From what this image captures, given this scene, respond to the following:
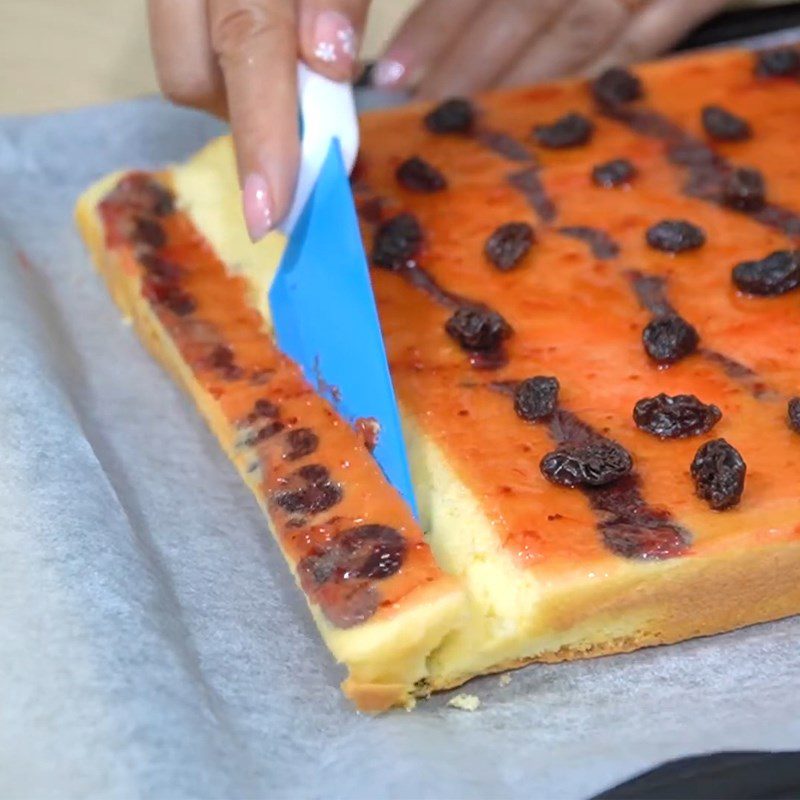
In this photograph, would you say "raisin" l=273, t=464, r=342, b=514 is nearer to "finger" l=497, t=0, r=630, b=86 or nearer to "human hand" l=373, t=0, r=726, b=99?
"human hand" l=373, t=0, r=726, b=99

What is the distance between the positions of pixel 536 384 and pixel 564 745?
581mm

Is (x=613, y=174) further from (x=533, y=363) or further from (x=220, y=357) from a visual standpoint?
(x=220, y=357)

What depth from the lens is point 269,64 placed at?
6.87 feet

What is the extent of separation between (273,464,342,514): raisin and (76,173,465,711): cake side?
2 centimetres

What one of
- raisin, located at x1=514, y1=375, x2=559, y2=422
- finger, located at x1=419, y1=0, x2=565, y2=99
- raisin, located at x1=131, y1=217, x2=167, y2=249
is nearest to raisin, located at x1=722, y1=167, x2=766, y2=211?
raisin, located at x1=514, y1=375, x2=559, y2=422

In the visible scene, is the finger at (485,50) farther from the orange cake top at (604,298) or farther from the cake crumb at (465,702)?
the cake crumb at (465,702)

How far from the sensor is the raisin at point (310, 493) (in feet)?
6.50

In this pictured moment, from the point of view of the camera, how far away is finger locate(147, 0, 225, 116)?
231 cm

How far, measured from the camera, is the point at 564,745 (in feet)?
5.84

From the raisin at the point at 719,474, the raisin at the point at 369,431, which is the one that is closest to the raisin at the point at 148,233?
the raisin at the point at 369,431

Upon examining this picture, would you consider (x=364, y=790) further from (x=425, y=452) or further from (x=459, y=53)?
(x=459, y=53)

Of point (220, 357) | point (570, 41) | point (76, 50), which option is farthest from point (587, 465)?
point (76, 50)

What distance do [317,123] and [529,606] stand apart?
87cm

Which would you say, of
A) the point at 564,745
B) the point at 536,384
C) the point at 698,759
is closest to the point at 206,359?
the point at 536,384
